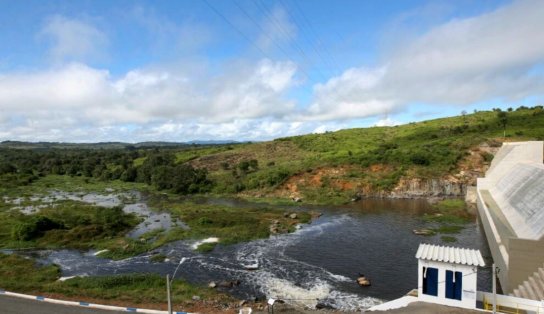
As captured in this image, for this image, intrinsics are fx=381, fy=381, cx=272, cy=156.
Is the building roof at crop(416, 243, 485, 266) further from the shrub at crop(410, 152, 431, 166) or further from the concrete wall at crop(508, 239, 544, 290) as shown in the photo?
the shrub at crop(410, 152, 431, 166)

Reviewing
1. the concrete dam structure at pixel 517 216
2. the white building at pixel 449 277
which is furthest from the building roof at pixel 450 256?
the concrete dam structure at pixel 517 216

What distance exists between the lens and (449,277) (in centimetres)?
1988

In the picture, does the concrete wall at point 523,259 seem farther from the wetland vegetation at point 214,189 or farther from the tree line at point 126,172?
the tree line at point 126,172

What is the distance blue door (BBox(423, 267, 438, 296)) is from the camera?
20172 mm

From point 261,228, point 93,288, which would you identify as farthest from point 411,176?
point 93,288

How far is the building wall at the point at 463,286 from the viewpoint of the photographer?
19.3m

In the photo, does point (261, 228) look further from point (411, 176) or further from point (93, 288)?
point (411, 176)

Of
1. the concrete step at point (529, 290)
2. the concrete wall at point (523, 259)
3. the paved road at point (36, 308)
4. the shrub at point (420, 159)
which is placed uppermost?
the shrub at point (420, 159)

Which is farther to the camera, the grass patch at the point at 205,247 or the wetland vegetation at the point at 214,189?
the grass patch at the point at 205,247

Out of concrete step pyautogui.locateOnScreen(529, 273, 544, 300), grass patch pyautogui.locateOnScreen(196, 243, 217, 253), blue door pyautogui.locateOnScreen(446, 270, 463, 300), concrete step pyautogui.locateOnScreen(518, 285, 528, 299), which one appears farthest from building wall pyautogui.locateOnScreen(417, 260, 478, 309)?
grass patch pyautogui.locateOnScreen(196, 243, 217, 253)

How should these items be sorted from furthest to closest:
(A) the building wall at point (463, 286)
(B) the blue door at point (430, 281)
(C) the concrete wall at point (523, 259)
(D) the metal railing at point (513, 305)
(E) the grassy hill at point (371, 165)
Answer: (E) the grassy hill at point (371, 165), (C) the concrete wall at point (523, 259), (B) the blue door at point (430, 281), (A) the building wall at point (463, 286), (D) the metal railing at point (513, 305)

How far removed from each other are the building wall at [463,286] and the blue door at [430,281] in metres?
0.17

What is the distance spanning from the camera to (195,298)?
83.4 feet

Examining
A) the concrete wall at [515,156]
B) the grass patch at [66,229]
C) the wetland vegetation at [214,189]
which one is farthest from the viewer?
the concrete wall at [515,156]
